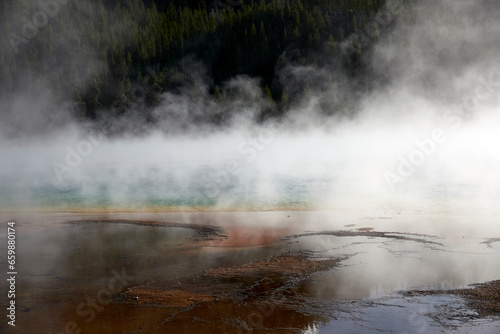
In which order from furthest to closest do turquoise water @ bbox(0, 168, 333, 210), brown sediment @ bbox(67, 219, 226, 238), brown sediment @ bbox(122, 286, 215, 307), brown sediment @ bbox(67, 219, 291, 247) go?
turquoise water @ bbox(0, 168, 333, 210) < brown sediment @ bbox(67, 219, 226, 238) < brown sediment @ bbox(67, 219, 291, 247) < brown sediment @ bbox(122, 286, 215, 307)

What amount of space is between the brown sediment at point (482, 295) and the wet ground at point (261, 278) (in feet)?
0.10

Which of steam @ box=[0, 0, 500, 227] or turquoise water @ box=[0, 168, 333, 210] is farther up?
steam @ box=[0, 0, 500, 227]

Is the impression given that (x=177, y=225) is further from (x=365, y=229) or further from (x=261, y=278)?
(x=261, y=278)

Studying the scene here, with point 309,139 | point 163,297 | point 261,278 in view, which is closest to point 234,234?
point 261,278

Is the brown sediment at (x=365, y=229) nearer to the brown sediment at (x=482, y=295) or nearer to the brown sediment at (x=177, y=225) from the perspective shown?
the brown sediment at (x=177, y=225)

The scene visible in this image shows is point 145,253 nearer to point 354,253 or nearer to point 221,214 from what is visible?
point 354,253

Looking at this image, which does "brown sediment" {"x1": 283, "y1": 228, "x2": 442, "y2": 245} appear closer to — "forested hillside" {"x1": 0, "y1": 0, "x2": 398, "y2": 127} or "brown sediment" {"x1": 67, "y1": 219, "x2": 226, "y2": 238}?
"brown sediment" {"x1": 67, "y1": 219, "x2": 226, "y2": 238}

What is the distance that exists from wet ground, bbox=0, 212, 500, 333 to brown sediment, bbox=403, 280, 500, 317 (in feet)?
0.10

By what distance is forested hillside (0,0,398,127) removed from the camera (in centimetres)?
6009

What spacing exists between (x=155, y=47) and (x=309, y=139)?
1192 inches

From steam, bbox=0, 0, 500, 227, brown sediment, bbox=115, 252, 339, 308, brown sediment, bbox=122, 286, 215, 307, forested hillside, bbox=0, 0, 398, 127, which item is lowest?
brown sediment, bbox=122, 286, 215, 307

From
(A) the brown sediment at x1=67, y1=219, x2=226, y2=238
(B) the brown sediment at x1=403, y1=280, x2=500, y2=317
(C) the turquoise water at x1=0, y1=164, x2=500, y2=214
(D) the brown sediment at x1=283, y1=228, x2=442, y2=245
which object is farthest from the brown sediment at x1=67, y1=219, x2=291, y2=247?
(B) the brown sediment at x1=403, y1=280, x2=500, y2=317

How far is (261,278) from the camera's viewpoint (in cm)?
1065

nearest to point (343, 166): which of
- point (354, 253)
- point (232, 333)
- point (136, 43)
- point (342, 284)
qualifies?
point (354, 253)
